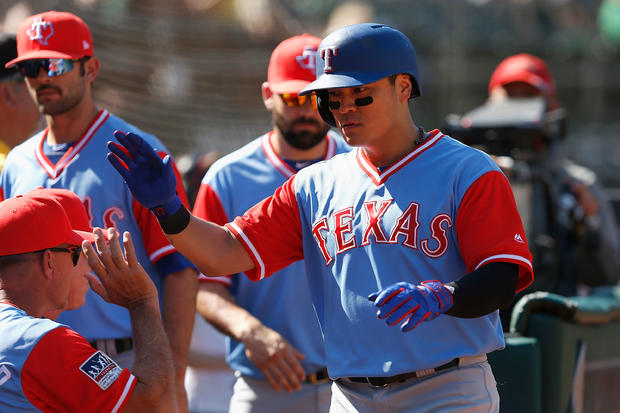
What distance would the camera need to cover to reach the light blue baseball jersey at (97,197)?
3795mm

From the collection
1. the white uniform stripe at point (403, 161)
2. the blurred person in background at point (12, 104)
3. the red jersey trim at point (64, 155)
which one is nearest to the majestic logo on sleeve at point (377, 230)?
the white uniform stripe at point (403, 161)

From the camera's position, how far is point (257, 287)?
422cm

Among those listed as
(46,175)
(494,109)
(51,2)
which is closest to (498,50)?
(51,2)

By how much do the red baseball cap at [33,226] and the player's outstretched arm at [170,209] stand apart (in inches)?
9.2

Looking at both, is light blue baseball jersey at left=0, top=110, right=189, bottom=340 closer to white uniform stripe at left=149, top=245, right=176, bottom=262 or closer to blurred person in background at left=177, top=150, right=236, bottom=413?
white uniform stripe at left=149, top=245, right=176, bottom=262

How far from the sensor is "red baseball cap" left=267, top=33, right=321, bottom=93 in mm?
4297

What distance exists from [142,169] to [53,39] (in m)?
1.33

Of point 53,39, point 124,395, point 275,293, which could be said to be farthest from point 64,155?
point 124,395

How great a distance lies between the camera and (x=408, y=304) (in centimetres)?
255

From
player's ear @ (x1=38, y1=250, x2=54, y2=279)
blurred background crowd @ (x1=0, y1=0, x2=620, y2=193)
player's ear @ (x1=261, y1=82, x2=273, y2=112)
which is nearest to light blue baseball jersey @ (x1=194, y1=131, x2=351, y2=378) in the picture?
player's ear @ (x1=261, y1=82, x2=273, y2=112)

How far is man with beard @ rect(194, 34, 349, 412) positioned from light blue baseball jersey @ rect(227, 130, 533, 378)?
949 millimetres

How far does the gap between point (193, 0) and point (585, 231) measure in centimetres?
974

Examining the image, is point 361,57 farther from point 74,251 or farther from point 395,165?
point 74,251

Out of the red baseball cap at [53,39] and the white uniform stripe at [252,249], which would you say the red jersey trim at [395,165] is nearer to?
the white uniform stripe at [252,249]
